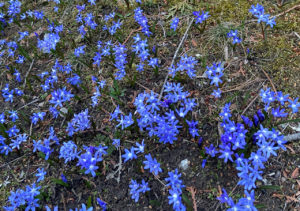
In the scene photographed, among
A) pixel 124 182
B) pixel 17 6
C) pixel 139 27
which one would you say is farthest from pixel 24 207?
pixel 17 6


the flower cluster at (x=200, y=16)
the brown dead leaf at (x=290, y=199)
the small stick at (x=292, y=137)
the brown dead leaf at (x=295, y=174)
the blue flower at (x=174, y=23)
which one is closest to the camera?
the brown dead leaf at (x=290, y=199)

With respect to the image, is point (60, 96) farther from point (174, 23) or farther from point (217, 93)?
point (217, 93)

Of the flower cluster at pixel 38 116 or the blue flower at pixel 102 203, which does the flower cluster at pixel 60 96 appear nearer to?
the flower cluster at pixel 38 116

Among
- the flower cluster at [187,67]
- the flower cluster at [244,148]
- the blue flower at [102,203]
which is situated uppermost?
the flower cluster at [187,67]

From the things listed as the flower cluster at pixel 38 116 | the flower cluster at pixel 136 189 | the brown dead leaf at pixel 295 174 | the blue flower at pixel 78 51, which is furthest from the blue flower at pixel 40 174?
the brown dead leaf at pixel 295 174

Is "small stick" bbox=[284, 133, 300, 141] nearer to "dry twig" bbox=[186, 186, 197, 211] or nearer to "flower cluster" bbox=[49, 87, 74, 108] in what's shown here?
"dry twig" bbox=[186, 186, 197, 211]

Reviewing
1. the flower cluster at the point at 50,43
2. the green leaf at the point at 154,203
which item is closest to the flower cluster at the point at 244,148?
the green leaf at the point at 154,203

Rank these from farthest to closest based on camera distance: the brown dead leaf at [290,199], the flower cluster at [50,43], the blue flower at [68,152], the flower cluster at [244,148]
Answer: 1. the flower cluster at [50,43]
2. the blue flower at [68,152]
3. the brown dead leaf at [290,199]
4. the flower cluster at [244,148]

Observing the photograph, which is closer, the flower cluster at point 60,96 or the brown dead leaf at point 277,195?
the brown dead leaf at point 277,195

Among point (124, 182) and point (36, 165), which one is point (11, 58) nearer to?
point (36, 165)

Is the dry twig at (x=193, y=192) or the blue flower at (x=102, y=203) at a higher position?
the blue flower at (x=102, y=203)
